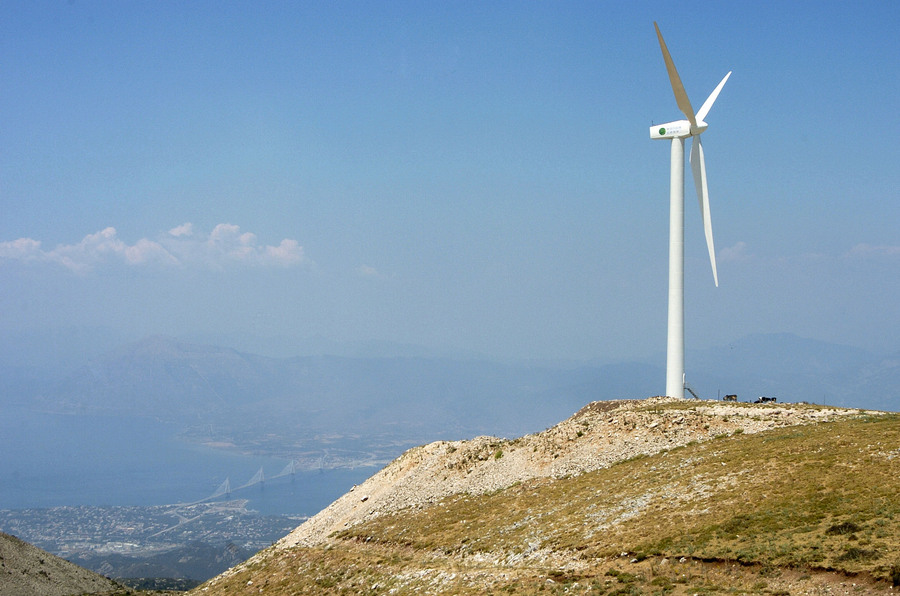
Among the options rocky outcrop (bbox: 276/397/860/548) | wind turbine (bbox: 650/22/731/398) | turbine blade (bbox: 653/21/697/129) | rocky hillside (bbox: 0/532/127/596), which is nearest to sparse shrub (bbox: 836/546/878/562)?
rocky outcrop (bbox: 276/397/860/548)

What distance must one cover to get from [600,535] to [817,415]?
90.1 ft

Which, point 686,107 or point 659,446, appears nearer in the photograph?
point 659,446

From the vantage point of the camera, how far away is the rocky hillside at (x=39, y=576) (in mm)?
83688

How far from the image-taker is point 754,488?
131 ft

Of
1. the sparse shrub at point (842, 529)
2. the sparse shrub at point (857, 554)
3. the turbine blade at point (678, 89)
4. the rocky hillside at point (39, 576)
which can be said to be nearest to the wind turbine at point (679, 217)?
the turbine blade at point (678, 89)

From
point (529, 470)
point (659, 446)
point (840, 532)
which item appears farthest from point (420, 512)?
point (840, 532)

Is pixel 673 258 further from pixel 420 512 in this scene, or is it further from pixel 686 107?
pixel 420 512

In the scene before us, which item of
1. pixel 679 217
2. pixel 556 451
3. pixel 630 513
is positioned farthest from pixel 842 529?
pixel 679 217

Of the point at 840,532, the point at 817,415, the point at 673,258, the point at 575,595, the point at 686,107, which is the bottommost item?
the point at 575,595

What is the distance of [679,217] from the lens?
72.8m

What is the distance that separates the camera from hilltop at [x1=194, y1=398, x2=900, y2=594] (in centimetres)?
3194

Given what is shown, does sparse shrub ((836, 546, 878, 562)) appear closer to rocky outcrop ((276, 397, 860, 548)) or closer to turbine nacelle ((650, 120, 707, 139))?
rocky outcrop ((276, 397, 860, 548))

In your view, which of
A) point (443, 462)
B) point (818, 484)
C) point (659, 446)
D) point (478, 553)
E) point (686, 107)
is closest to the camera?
point (818, 484)

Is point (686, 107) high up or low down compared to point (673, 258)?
up
